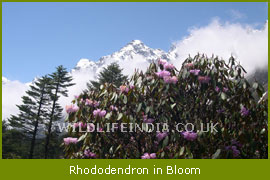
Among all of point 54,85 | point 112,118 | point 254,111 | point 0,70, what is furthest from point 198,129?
point 54,85

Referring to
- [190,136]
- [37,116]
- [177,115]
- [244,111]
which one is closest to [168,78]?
[177,115]

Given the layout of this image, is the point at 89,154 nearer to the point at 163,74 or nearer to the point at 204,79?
the point at 163,74

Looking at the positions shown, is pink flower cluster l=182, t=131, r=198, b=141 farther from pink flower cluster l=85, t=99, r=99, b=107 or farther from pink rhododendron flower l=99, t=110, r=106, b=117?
pink flower cluster l=85, t=99, r=99, b=107

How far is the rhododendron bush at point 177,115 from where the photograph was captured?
337cm

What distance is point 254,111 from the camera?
348 cm

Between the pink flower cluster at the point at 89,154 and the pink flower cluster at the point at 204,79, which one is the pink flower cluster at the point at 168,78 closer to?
the pink flower cluster at the point at 204,79

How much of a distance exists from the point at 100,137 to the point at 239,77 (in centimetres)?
228

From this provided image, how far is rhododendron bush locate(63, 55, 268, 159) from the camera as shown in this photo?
3.37 metres

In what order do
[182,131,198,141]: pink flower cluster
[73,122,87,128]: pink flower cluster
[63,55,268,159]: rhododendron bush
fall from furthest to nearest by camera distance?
[73,122,87,128]: pink flower cluster, [63,55,268,159]: rhododendron bush, [182,131,198,141]: pink flower cluster

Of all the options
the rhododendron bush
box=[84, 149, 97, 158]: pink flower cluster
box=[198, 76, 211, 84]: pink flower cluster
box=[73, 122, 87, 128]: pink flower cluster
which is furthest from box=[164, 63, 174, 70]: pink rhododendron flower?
box=[84, 149, 97, 158]: pink flower cluster

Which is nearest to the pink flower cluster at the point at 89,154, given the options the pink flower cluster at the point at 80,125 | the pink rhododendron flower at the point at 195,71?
the pink flower cluster at the point at 80,125

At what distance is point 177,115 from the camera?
361cm

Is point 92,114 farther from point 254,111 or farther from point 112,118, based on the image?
point 254,111
